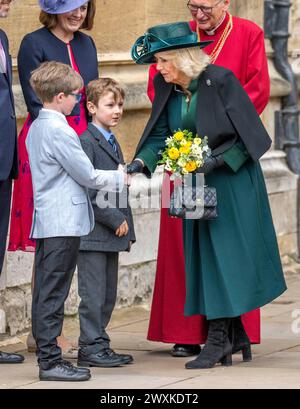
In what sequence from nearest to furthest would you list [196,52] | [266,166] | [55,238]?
[55,238] < [196,52] < [266,166]

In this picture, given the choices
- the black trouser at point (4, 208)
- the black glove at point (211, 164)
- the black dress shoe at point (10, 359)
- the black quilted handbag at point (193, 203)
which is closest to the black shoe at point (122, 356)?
the black dress shoe at point (10, 359)

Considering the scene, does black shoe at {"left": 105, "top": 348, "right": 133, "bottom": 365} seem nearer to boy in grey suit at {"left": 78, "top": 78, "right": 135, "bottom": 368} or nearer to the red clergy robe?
boy in grey suit at {"left": 78, "top": 78, "right": 135, "bottom": 368}

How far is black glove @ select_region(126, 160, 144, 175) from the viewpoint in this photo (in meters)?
7.25

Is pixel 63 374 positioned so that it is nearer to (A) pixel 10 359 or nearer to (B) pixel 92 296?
(B) pixel 92 296

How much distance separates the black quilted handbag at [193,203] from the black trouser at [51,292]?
58 centimetres

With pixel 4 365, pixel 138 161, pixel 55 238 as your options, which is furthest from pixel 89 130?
pixel 4 365

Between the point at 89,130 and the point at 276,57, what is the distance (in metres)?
4.54

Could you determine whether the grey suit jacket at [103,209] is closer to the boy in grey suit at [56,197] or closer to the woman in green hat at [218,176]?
the woman in green hat at [218,176]

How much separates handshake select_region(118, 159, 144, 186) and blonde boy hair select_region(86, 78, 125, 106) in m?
0.35

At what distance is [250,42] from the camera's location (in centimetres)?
789

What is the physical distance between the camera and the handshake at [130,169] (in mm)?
7061

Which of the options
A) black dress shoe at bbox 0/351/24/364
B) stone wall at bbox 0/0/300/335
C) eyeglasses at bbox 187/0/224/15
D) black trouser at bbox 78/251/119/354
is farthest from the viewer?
stone wall at bbox 0/0/300/335

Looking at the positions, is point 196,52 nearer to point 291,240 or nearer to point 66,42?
point 66,42

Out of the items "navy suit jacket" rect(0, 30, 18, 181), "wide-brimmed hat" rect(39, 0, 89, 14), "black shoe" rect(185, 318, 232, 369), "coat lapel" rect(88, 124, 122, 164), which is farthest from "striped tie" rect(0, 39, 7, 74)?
"black shoe" rect(185, 318, 232, 369)
